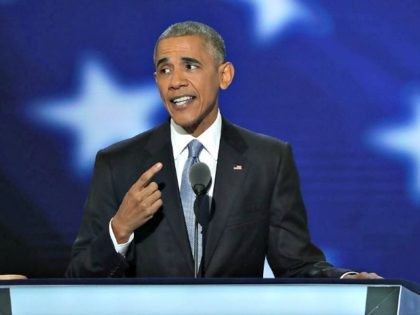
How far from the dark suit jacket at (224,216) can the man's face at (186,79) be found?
9cm

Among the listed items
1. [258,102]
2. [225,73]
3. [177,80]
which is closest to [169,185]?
[177,80]

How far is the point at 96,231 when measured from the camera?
2.14 meters

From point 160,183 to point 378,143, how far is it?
90 cm

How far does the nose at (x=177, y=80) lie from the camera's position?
Answer: 7.20 feet

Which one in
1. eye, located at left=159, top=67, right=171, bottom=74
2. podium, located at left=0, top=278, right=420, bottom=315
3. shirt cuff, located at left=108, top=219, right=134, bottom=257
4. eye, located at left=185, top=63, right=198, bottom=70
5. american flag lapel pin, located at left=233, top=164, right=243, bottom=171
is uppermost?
eye, located at left=185, top=63, right=198, bottom=70

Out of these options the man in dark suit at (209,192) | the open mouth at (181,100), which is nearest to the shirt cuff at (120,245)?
the man in dark suit at (209,192)

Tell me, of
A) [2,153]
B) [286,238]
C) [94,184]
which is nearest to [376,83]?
[286,238]

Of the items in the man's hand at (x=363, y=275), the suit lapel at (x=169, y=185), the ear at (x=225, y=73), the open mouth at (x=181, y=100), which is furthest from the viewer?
the ear at (x=225, y=73)

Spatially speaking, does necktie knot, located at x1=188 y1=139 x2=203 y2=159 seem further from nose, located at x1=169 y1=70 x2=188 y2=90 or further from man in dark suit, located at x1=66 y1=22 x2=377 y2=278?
nose, located at x1=169 y1=70 x2=188 y2=90

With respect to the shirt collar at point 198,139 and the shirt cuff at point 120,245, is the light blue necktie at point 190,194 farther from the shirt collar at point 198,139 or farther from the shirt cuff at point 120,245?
the shirt cuff at point 120,245

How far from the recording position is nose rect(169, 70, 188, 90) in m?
2.19

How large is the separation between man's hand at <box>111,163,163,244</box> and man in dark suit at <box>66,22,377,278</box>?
0.05 metres

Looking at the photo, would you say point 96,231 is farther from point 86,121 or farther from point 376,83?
point 376,83

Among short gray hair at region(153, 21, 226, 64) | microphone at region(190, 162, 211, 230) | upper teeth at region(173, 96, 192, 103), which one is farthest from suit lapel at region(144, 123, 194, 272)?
microphone at region(190, 162, 211, 230)
